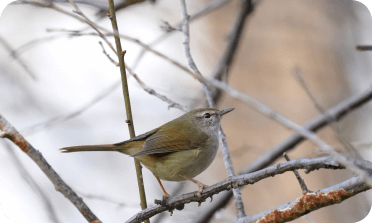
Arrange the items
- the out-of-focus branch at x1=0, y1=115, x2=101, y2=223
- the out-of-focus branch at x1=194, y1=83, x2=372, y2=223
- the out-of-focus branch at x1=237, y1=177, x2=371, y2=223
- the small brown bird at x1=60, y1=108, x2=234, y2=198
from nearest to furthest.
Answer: the out-of-focus branch at x1=237, y1=177, x2=371, y2=223
the out-of-focus branch at x1=0, y1=115, x2=101, y2=223
the small brown bird at x1=60, y1=108, x2=234, y2=198
the out-of-focus branch at x1=194, y1=83, x2=372, y2=223

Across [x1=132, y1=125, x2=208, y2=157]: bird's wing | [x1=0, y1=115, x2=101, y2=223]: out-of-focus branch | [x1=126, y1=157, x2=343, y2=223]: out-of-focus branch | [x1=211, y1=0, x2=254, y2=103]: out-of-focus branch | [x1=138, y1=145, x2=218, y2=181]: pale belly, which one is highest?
[x1=211, y1=0, x2=254, y2=103]: out-of-focus branch

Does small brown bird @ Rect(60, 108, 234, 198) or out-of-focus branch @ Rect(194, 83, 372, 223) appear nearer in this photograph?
small brown bird @ Rect(60, 108, 234, 198)

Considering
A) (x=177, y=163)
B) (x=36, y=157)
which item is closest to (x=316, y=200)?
(x=36, y=157)

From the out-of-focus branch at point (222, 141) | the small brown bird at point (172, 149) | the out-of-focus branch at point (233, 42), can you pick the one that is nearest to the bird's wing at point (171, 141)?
the small brown bird at point (172, 149)

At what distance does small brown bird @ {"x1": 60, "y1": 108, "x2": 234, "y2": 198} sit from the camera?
285cm

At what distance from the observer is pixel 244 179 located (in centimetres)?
175

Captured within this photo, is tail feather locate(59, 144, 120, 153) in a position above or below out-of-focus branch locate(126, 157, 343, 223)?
above

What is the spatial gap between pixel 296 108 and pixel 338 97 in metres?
0.76

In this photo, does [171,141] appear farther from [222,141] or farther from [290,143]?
[290,143]

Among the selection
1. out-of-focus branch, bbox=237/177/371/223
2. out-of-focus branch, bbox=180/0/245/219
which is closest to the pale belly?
out-of-focus branch, bbox=180/0/245/219

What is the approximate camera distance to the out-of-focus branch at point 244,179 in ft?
5.10

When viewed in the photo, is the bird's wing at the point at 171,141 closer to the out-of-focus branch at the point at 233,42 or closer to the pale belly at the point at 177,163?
the pale belly at the point at 177,163

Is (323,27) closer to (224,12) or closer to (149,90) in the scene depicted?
(224,12)

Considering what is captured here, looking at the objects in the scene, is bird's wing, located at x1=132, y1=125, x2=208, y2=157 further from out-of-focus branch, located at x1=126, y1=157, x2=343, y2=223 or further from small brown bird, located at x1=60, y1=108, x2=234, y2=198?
out-of-focus branch, located at x1=126, y1=157, x2=343, y2=223
